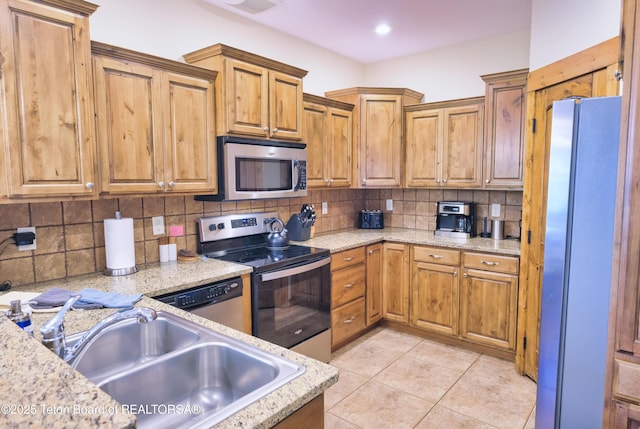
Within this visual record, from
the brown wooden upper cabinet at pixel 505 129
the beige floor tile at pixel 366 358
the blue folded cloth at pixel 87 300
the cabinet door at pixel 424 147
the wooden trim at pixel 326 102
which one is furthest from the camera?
the cabinet door at pixel 424 147

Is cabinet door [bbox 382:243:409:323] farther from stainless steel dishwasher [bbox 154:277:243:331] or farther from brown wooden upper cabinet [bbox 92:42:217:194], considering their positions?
brown wooden upper cabinet [bbox 92:42:217:194]

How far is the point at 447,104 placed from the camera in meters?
3.49

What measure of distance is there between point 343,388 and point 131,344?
163 cm

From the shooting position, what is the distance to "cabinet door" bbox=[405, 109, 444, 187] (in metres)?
3.57

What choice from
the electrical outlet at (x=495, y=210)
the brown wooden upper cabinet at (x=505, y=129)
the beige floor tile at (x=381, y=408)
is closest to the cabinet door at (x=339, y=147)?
the brown wooden upper cabinet at (x=505, y=129)

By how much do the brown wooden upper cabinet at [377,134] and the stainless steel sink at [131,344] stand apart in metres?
2.58

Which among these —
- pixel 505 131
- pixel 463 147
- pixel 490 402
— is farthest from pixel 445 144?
pixel 490 402

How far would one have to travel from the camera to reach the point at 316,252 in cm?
288

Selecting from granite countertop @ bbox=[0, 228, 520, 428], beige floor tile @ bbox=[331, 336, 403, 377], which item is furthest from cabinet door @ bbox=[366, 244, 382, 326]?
granite countertop @ bbox=[0, 228, 520, 428]

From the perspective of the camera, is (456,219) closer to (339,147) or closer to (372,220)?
(372,220)

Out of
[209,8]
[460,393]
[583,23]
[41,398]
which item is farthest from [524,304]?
[209,8]

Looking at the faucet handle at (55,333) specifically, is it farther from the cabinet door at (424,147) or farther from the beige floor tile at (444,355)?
the cabinet door at (424,147)

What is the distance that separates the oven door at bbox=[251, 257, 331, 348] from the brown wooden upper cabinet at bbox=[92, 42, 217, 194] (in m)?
0.73

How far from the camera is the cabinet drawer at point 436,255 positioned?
3230 mm
